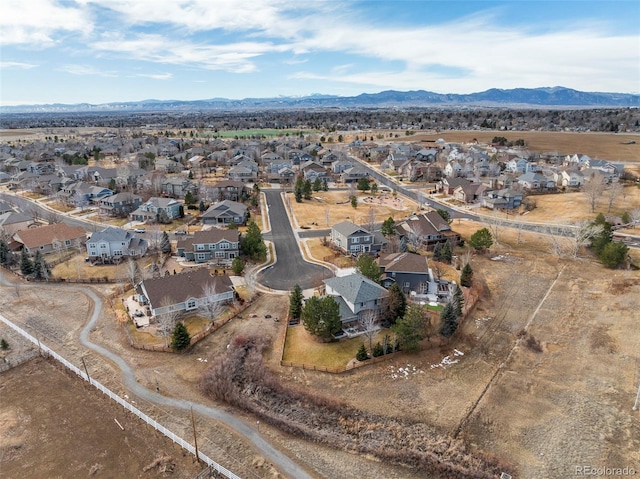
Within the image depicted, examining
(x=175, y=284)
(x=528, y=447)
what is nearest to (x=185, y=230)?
(x=175, y=284)

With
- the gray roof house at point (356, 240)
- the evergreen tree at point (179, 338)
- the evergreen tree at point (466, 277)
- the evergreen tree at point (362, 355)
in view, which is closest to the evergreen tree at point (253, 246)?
the gray roof house at point (356, 240)

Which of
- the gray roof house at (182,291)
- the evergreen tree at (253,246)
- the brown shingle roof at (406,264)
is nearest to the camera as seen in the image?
the gray roof house at (182,291)

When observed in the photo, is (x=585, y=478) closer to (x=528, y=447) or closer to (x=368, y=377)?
(x=528, y=447)

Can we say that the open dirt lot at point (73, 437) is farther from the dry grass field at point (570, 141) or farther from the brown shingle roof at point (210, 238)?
the dry grass field at point (570, 141)

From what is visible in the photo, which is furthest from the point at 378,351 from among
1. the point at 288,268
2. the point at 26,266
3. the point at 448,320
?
the point at 26,266

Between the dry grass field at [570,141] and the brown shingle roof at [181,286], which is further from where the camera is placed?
the dry grass field at [570,141]

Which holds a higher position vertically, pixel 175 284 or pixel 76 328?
pixel 175 284

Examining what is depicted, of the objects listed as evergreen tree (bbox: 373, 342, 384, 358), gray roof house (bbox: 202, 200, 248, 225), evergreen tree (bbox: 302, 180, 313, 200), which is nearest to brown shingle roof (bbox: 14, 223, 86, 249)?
gray roof house (bbox: 202, 200, 248, 225)
